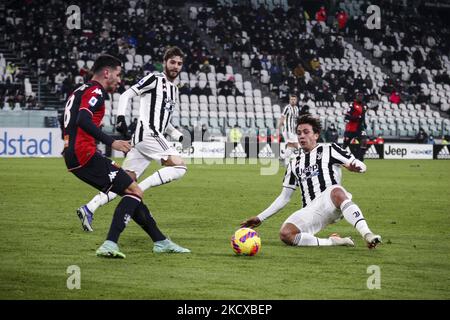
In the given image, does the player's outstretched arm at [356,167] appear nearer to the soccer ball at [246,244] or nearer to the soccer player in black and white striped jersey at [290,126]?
the soccer ball at [246,244]

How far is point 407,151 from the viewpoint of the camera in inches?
1596

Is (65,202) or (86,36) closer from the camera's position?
(65,202)

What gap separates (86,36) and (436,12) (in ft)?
85.2

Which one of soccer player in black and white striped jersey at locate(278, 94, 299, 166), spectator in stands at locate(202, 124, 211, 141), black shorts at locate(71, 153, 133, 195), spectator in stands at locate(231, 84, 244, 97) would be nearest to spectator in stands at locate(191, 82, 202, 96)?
spectator in stands at locate(231, 84, 244, 97)

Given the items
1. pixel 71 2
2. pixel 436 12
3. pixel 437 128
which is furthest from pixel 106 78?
pixel 436 12

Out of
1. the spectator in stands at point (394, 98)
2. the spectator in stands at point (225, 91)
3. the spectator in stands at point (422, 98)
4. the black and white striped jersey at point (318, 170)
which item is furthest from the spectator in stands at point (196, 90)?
the black and white striped jersey at point (318, 170)

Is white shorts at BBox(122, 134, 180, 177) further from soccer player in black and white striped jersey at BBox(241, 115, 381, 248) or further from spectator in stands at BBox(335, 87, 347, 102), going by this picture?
spectator in stands at BBox(335, 87, 347, 102)

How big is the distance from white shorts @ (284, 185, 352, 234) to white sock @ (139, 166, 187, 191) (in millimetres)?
2461

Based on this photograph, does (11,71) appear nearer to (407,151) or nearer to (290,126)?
(290,126)

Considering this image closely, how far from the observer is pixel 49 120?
33.0 m

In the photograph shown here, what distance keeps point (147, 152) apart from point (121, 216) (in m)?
3.42

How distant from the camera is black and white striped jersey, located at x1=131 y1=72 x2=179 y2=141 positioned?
1178cm

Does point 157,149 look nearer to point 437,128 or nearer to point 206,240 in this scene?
point 206,240

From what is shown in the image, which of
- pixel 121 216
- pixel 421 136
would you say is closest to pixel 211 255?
pixel 121 216
